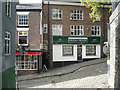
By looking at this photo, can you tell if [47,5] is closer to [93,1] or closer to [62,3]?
[62,3]

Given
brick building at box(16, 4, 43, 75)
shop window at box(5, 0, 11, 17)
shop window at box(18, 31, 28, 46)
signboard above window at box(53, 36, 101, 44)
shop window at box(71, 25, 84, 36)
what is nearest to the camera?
shop window at box(5, 0, 11, 17)

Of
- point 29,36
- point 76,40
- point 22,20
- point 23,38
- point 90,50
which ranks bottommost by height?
point 90,50

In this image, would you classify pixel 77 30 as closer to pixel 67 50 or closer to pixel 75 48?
pixel 75 48

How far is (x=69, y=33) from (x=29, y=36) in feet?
21.0

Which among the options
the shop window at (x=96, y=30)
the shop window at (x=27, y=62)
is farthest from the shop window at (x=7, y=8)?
the shop window at (x=96, y=30)

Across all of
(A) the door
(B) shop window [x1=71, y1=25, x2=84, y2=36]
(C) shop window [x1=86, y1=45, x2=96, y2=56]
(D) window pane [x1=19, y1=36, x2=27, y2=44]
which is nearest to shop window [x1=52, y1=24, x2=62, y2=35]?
(B) shop window [x1=71, y1=25, x2=84, y2=36]

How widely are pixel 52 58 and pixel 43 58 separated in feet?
4.35

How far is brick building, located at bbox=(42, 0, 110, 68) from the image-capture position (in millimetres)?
21750

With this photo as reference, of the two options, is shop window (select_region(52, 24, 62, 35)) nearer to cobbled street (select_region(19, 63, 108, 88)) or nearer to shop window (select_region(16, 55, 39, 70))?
shop window (select_region(16, 55, 39, 70))

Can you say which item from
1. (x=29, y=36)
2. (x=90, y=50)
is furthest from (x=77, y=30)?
(x=29, y=36)

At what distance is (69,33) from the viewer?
875 inches

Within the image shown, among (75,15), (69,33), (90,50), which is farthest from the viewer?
(90,50)

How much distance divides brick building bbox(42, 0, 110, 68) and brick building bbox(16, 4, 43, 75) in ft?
9.78

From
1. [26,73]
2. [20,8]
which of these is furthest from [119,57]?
[20,8]
